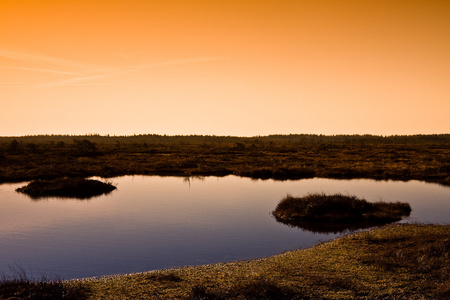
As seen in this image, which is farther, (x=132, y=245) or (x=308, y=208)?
(x=308, y=208)

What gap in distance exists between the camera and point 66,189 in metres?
35.8

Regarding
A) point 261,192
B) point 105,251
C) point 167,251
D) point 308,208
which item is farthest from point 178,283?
point 261,192

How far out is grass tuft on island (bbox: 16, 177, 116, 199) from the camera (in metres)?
35.3

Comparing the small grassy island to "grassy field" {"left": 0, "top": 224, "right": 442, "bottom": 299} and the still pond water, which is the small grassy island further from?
"grassy field" {"left": 0, "top": 224, "right": 442, "bottom": 299}

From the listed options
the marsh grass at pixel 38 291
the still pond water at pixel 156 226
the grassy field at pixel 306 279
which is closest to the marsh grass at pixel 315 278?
the grassy field at pixel 306 279

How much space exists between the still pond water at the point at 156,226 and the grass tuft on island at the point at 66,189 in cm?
120

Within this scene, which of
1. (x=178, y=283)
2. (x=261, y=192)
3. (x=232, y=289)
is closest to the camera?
(x=232, y=289)

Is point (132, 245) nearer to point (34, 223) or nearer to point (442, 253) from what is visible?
point (34, 223)

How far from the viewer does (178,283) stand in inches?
506

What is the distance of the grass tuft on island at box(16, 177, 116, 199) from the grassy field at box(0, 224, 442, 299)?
23.4 metres

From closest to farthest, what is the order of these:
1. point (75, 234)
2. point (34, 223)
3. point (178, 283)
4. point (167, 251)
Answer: point (178, 283)
point (167, 251)
point (75, 234)
point (34, 223)

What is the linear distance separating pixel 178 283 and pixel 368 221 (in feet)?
52.5

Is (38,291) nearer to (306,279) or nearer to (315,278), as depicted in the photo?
(306,279)

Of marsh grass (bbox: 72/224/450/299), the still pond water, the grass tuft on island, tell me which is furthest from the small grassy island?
the grass tuft on island
